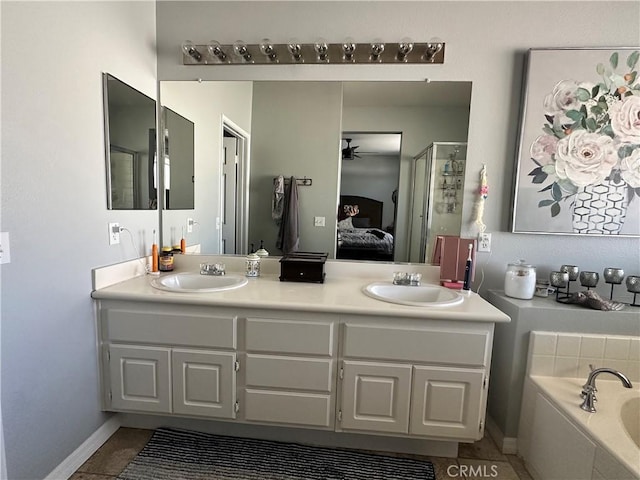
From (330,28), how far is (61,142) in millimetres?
1507

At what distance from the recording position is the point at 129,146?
1774 mm

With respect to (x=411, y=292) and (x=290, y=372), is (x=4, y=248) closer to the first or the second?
(x=290, y=372)

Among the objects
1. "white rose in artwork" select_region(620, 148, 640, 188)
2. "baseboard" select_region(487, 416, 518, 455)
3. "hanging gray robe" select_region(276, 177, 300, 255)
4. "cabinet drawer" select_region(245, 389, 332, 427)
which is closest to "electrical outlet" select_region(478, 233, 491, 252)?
"white rose in artwork" select_region(620, 148, 640, 188)

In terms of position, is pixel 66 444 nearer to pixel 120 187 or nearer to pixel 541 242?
pixel 120 187

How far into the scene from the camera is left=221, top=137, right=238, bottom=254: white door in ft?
6.86

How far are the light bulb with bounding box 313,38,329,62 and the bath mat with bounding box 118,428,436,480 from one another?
7.04ft

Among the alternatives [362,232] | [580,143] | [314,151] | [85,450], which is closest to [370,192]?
[362,232]

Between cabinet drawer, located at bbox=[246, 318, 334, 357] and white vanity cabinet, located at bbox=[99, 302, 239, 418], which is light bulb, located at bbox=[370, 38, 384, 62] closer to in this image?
cabinet drawer, located at bbox=[246, 318, 334, 357]

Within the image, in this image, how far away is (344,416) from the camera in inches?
60.4

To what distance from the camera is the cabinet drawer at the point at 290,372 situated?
4.94ft

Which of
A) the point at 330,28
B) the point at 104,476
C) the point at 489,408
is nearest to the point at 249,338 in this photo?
the point at 104,476

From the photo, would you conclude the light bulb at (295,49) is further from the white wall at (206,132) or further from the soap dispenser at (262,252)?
the soap dispenser at (262,252)

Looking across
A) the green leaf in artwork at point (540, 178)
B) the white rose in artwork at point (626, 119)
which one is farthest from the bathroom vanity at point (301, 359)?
the white rose in artwork at point (626, 119)

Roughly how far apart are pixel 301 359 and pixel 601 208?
1839 mm
